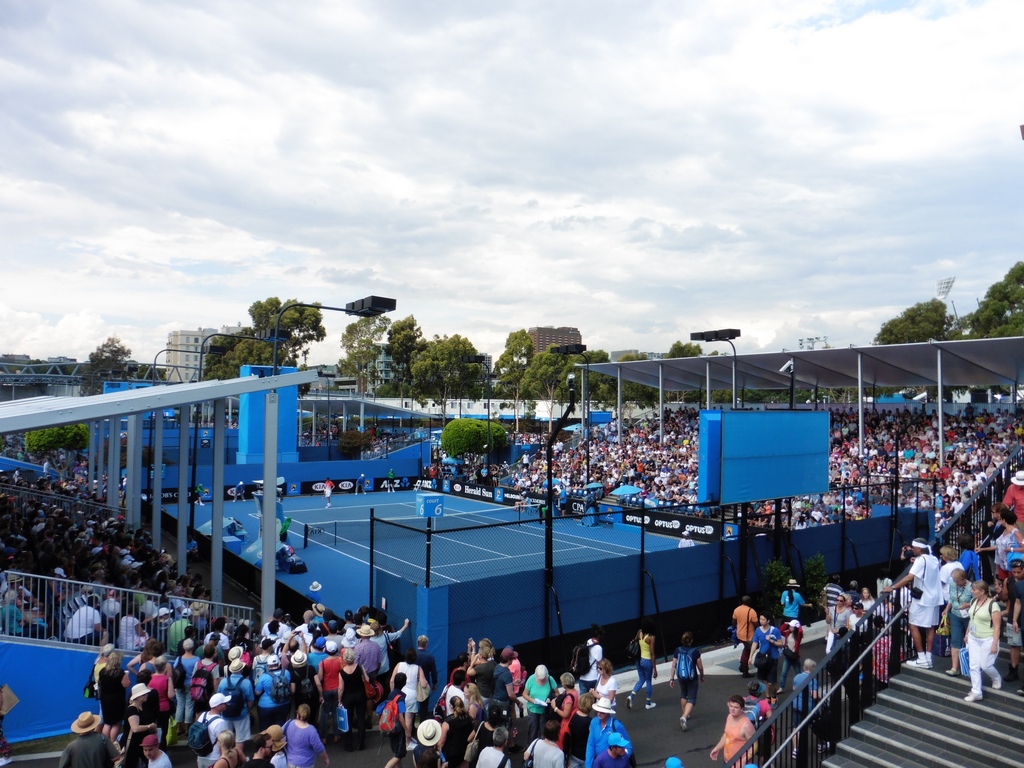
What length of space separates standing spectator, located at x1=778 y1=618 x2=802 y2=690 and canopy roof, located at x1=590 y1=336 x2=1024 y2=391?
17998 millimetres

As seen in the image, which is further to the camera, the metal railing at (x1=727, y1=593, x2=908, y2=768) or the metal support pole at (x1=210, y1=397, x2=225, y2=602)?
the metal support pole at (x1=210, y1=397, x2=225, y2=602)

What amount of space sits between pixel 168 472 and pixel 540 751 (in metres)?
34.6

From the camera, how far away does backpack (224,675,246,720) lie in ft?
28.2

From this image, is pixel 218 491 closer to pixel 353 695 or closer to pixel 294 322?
pixel 353 695

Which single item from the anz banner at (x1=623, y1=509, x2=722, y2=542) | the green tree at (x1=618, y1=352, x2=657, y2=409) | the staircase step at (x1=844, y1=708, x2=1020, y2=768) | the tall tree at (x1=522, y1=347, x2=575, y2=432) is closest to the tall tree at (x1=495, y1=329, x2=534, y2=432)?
the tall tree at (x1=522, y1=347, x2=575, y2=432)

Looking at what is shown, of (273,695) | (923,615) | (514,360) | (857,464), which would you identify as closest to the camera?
(273,695)

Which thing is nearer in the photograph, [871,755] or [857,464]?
[871,755]

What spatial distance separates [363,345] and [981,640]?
7722cm

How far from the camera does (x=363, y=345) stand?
81688mm

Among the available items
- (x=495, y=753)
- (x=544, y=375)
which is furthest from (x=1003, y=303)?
(x=495, y=753)

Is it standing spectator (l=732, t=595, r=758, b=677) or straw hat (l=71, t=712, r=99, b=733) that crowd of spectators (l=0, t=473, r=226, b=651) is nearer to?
straw hat (l=71, t=712, r=99, b=733)

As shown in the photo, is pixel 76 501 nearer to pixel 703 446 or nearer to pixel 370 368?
pixel 703 446

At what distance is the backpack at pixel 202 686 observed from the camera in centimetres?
920

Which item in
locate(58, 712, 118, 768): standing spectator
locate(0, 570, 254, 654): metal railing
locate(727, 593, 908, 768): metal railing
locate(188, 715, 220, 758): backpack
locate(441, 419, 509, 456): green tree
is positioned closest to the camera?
locate(58, 712, 118, 768): standing spectator
